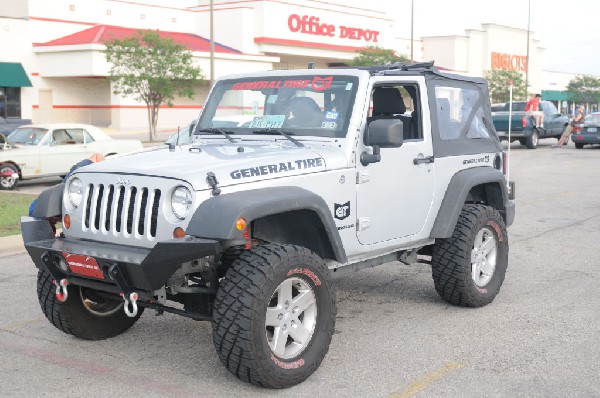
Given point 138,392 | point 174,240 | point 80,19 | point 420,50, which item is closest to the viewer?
point 174,240

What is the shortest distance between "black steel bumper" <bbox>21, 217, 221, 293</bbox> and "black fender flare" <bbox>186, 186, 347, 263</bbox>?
81mm

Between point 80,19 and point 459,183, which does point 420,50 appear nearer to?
point 80,19

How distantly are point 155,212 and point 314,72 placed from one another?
2.01 meters

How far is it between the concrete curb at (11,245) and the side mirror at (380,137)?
17.8 ft

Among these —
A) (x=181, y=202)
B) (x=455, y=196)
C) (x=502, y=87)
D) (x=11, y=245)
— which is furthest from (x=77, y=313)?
(x=502, y=87)

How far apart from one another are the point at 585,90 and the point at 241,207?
279 feet

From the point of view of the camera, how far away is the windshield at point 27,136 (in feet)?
54.4

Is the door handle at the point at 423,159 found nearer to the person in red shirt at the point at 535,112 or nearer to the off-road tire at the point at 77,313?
the off-road tire at the point at 77,313

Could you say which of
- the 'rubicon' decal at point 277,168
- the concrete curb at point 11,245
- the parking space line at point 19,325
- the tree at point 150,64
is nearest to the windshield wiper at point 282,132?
the 'rubicon' decal at point 277,168

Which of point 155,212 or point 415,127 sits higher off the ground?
point 415,127

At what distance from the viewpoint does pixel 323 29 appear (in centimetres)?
5462

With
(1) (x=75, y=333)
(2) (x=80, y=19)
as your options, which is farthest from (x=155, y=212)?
(2) (x=80, y=19)

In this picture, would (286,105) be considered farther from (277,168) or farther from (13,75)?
(13,75)

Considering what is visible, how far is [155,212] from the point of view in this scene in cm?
485
